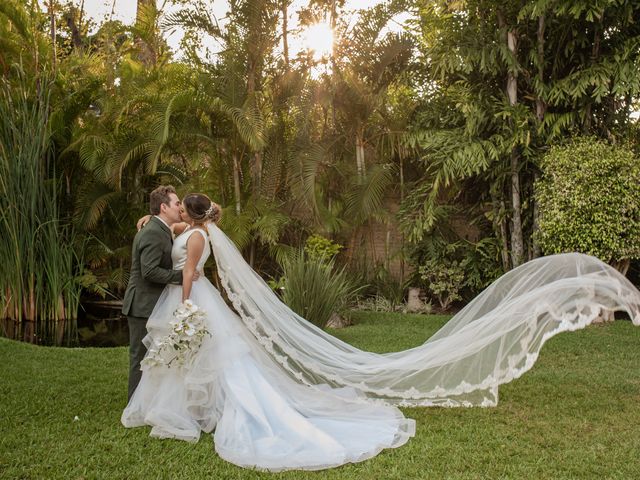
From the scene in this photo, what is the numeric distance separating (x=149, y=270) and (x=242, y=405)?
4.04ft

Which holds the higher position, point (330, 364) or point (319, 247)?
point (319, 247)

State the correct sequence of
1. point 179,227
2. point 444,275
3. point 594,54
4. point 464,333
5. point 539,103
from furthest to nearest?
point 444,275 → point 539,103 → point 594,54 → point 179,227 → point 464,333

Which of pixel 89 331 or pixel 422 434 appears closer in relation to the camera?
pixel 422 434

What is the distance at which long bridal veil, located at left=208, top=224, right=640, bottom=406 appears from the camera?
497 centimetres

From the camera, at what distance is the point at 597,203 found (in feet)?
32.5

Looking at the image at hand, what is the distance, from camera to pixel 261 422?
182 inches

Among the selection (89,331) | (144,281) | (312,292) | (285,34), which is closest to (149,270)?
(144,281)

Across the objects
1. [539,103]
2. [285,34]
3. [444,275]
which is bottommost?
[444,275]

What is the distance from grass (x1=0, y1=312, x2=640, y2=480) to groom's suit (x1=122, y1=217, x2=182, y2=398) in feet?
2.13

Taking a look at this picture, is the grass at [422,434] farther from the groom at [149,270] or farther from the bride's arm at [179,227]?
the bride's arm at [179,227]

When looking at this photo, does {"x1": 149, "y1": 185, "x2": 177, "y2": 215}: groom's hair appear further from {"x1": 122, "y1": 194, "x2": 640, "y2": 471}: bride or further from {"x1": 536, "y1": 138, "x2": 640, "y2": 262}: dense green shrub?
{"x1": 536, "y1": 138, "x2": 640, "y2": 262}: dense green shrub

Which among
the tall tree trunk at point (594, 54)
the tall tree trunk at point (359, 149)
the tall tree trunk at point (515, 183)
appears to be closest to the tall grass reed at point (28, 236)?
the tall tree trunk at point (359, 149)

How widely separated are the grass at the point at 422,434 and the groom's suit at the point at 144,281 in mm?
649

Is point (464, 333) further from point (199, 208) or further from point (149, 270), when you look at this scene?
point (149, 270)
